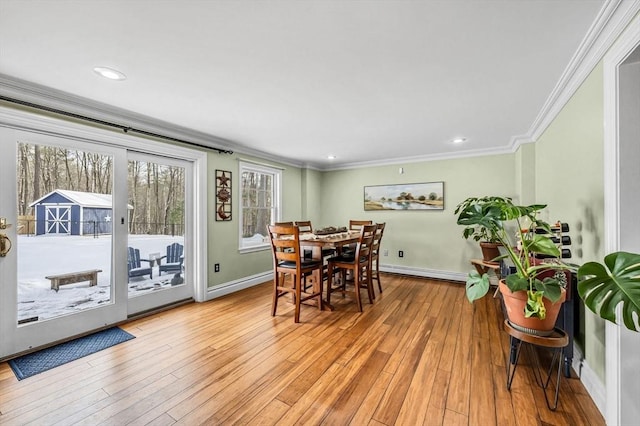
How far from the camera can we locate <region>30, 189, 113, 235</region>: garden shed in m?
2.29

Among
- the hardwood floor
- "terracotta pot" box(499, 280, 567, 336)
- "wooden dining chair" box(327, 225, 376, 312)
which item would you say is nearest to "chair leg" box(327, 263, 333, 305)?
"wooden dining chair" box(327, 225, 376, 312)

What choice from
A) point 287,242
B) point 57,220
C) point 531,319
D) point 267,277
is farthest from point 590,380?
point 57,220

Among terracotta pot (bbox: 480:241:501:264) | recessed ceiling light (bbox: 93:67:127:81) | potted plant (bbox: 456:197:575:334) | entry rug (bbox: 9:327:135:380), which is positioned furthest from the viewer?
terracotta pot (bbox: 480:241:501:264)

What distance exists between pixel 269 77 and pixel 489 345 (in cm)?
293

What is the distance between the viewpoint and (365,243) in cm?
324

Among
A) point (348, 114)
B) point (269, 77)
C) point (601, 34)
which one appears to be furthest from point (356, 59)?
point (601, 34)

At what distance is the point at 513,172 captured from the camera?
A: 4043mm

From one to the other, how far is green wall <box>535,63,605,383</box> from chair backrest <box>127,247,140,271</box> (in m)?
Answer: 4.03

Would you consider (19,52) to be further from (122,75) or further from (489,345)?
(489,345)

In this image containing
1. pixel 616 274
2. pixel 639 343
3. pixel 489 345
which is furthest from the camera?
pixel 489 345

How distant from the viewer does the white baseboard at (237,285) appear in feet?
11.8

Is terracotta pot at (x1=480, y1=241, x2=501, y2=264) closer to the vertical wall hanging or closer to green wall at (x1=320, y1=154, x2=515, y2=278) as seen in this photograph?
green wall at (x1=320, y1=154, x2=515, y2=278)

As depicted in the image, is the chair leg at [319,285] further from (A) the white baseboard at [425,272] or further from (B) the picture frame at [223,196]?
(A) the white baseboard at [425,272]

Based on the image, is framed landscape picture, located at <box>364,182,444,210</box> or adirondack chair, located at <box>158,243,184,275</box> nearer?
adirondack chair, located at <box>158,243,184,275</box>
